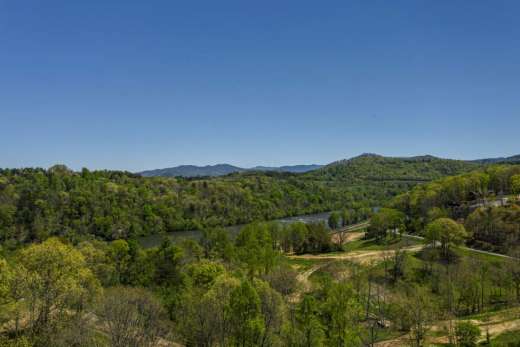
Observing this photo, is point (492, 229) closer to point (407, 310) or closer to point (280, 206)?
point (407, 310)

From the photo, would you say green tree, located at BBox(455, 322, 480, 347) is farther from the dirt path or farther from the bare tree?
the bare tree

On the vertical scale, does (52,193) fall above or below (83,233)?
above

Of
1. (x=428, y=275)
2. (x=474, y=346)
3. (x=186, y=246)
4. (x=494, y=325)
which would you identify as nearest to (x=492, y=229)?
(x=428, y=275)

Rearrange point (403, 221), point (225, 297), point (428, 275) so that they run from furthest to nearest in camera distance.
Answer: point (403, 221), point (428, 275), point (225, 297)

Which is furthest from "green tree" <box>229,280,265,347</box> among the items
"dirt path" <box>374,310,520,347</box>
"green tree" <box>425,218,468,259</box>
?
"green tree" <box>425,218,468,259</box>

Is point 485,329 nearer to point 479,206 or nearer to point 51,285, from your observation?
point 51,285

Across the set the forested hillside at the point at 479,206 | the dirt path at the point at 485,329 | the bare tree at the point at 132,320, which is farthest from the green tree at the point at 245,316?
the forested hillside at the point at 479,206

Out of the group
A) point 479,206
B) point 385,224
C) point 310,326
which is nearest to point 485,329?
point 310,326

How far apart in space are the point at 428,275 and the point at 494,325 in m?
23.1

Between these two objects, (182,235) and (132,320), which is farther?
(182,235)

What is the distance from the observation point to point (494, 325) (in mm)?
40188

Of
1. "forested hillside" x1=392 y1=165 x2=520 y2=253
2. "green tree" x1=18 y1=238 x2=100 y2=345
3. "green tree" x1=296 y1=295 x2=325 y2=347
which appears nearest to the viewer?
"green tree" x1=296 y1=295 x2=325 y2=347

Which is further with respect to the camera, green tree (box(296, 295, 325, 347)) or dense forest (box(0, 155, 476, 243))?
dense forest (box(0, 155, 476, 243))

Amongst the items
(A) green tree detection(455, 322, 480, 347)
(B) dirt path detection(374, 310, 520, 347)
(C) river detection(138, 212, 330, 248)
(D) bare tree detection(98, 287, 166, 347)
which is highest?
(D) bare tree detection(98, 287, 166, 347)
